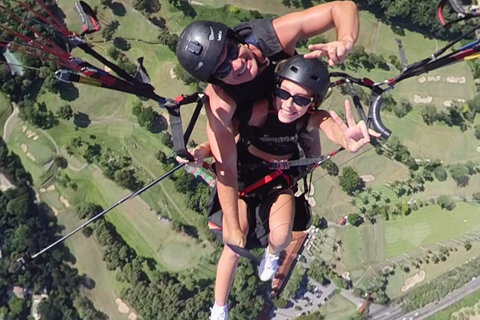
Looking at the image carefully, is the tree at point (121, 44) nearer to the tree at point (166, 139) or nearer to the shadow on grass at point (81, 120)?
the shadow on grass at point (81, 120)

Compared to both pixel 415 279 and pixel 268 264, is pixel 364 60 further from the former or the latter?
pixel 268 264

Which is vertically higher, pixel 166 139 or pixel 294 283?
pixel 166 139

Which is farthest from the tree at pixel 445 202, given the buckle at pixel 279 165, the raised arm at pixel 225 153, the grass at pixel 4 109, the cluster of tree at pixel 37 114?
the grass at pixel 4 109

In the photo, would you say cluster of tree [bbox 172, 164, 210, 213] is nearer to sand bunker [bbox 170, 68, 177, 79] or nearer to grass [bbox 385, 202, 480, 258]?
sand bunker [bbox 170, 68, 177, 79]

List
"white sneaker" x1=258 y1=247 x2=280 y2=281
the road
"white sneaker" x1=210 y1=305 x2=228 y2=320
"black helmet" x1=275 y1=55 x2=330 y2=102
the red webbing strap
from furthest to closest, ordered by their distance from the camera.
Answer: the road
"white sneaker" x1=210 y1=305 x2=228 y2=320
"white sneaker" x1=258 y1=247 x2=280 y2=281
the red webbing strap
"black helmet" x1=275 y1=55 x2=330 y2=102

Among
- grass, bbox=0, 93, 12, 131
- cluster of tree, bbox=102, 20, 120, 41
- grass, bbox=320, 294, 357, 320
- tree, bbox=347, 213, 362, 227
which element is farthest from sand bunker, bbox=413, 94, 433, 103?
grass, bbox=0, 93, 12, 131

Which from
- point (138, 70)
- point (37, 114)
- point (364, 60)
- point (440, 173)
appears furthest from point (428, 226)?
point (37, 114)
